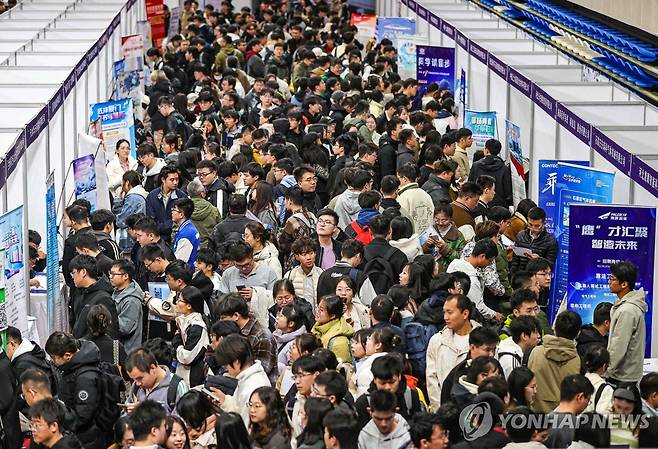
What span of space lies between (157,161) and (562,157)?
3.91 metres

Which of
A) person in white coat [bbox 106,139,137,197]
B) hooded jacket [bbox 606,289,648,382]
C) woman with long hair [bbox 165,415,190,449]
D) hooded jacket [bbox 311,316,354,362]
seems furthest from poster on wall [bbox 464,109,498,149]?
woman with long hair [bbox 165,415,190,449]

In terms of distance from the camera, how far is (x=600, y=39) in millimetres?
19719

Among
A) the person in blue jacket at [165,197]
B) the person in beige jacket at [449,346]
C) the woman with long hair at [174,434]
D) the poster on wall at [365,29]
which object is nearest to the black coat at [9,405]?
the woman with long hair at [174,434]

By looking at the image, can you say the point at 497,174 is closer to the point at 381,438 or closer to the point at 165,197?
the point at 165,197

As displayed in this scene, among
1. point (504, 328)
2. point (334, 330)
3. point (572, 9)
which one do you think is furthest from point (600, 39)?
point (334, 330)

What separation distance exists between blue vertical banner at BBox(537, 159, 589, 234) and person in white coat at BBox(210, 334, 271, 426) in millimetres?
4026

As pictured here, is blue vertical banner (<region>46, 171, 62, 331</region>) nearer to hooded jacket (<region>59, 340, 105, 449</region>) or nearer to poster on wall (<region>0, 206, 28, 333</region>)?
poster on wall (<region>0, 206, 28, 333</region>)

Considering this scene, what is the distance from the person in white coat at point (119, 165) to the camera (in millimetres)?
13234

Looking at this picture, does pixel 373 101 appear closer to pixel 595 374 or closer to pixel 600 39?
pixel 600 39

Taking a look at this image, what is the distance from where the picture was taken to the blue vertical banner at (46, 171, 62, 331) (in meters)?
9.54

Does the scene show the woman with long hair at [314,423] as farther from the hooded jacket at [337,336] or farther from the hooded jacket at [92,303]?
the hooded jacket at [92,303]

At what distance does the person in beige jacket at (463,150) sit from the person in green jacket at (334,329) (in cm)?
556

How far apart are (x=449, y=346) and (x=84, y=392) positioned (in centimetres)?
217

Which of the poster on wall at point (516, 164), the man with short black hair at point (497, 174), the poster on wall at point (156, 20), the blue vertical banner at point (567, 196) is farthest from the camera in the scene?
the poster on wall at point (156, 20)
